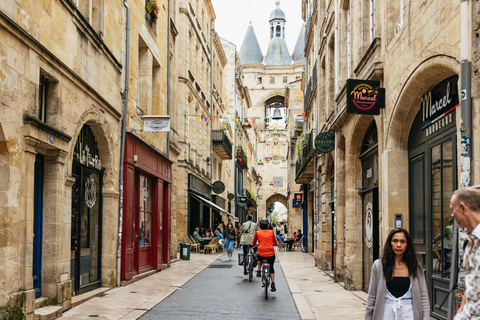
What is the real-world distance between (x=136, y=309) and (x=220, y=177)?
29.1 metres

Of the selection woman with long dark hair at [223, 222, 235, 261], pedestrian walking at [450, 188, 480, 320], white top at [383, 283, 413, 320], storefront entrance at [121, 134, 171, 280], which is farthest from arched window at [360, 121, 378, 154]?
woman with long dark hair at [223, 222, 235, 261]

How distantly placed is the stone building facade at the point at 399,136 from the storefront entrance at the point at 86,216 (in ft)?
16.4

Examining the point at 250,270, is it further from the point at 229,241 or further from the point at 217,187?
the point at 217,187

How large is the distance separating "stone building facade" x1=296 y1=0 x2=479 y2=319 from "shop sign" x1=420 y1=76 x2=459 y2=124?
1 centimetres

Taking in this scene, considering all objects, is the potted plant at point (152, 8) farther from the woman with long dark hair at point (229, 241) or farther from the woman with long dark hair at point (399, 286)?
the woman with long dark hair at point (399, 286)

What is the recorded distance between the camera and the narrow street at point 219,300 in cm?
922

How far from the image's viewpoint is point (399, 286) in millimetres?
4750

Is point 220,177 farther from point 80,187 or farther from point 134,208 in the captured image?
point 80,187

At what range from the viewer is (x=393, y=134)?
31.7 ft

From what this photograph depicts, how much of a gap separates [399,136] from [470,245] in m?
6.56

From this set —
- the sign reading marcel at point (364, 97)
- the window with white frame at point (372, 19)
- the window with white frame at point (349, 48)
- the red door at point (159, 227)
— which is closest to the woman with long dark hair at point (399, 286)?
the sign reading marcel at point (364, 97)

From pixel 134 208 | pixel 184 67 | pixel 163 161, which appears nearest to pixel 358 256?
pixel 134 208

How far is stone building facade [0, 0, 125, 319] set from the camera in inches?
289

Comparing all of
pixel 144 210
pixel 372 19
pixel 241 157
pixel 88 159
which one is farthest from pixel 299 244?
pixel 88 159
